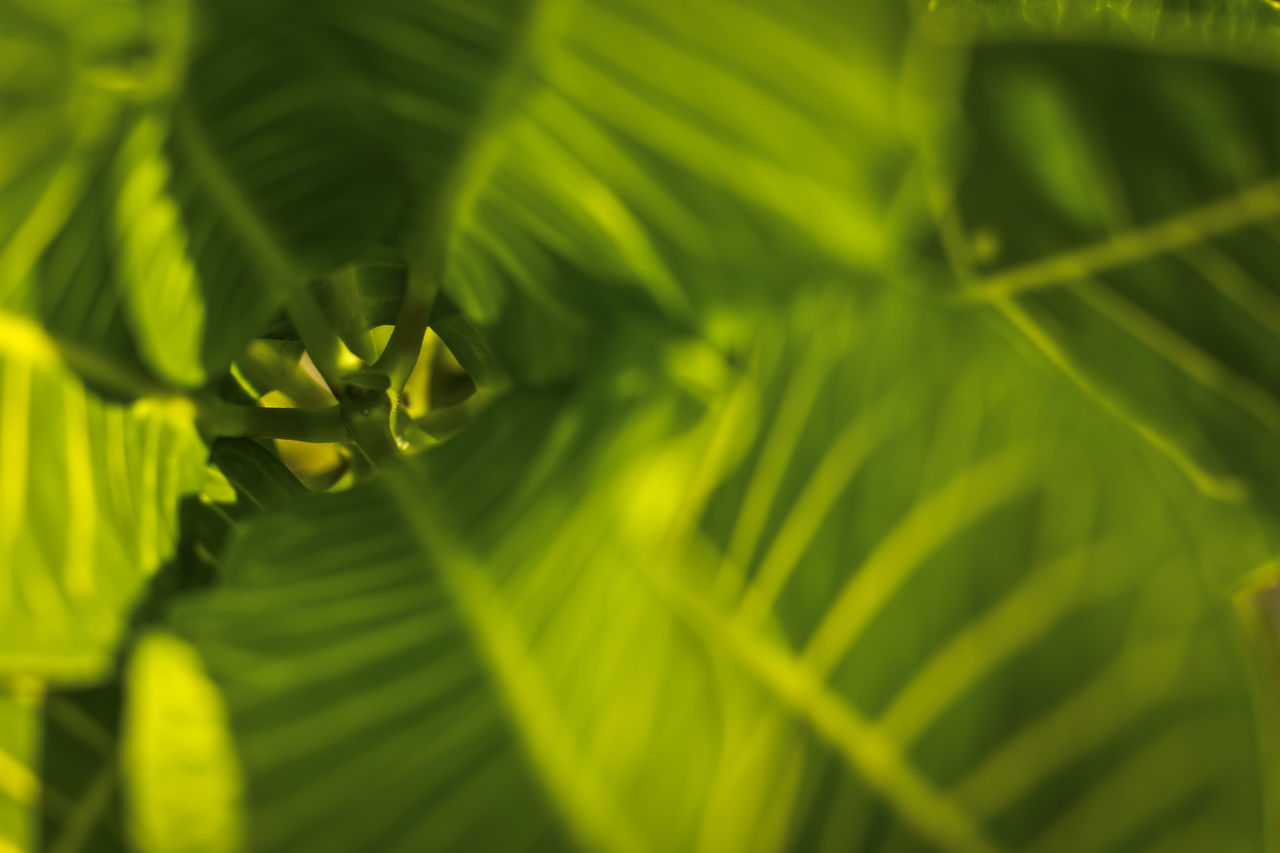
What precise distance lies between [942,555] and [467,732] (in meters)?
0.11

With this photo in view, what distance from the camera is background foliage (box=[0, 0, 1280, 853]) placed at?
187mm

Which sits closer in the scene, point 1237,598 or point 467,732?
point 467,732

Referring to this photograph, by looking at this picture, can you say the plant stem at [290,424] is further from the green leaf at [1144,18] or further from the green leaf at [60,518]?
the green leaf at [1144,18]

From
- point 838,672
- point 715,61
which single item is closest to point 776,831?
point 838,672

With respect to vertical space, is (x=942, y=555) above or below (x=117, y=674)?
above

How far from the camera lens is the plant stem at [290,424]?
1.11 ft

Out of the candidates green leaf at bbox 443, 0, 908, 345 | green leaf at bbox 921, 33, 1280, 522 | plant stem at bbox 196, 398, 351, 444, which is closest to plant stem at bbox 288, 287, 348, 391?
plant stem at bbox 196, 398, 351, 444

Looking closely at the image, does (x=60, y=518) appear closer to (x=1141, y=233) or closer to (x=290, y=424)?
(x=290, y=424)

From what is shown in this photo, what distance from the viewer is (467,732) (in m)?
0.19

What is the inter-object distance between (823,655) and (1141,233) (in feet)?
0.63

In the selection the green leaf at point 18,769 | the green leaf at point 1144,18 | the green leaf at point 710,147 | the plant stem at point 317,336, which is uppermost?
the green leaf at point 1144,18

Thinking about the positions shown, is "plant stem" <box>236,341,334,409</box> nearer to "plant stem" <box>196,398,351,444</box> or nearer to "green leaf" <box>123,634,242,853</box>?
"plant stem" <box>196,398,351,444</box>

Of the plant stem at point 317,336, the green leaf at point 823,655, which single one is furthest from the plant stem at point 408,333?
the green leaf at point 823,655

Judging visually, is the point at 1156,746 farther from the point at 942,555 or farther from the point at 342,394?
the point at 342,394
